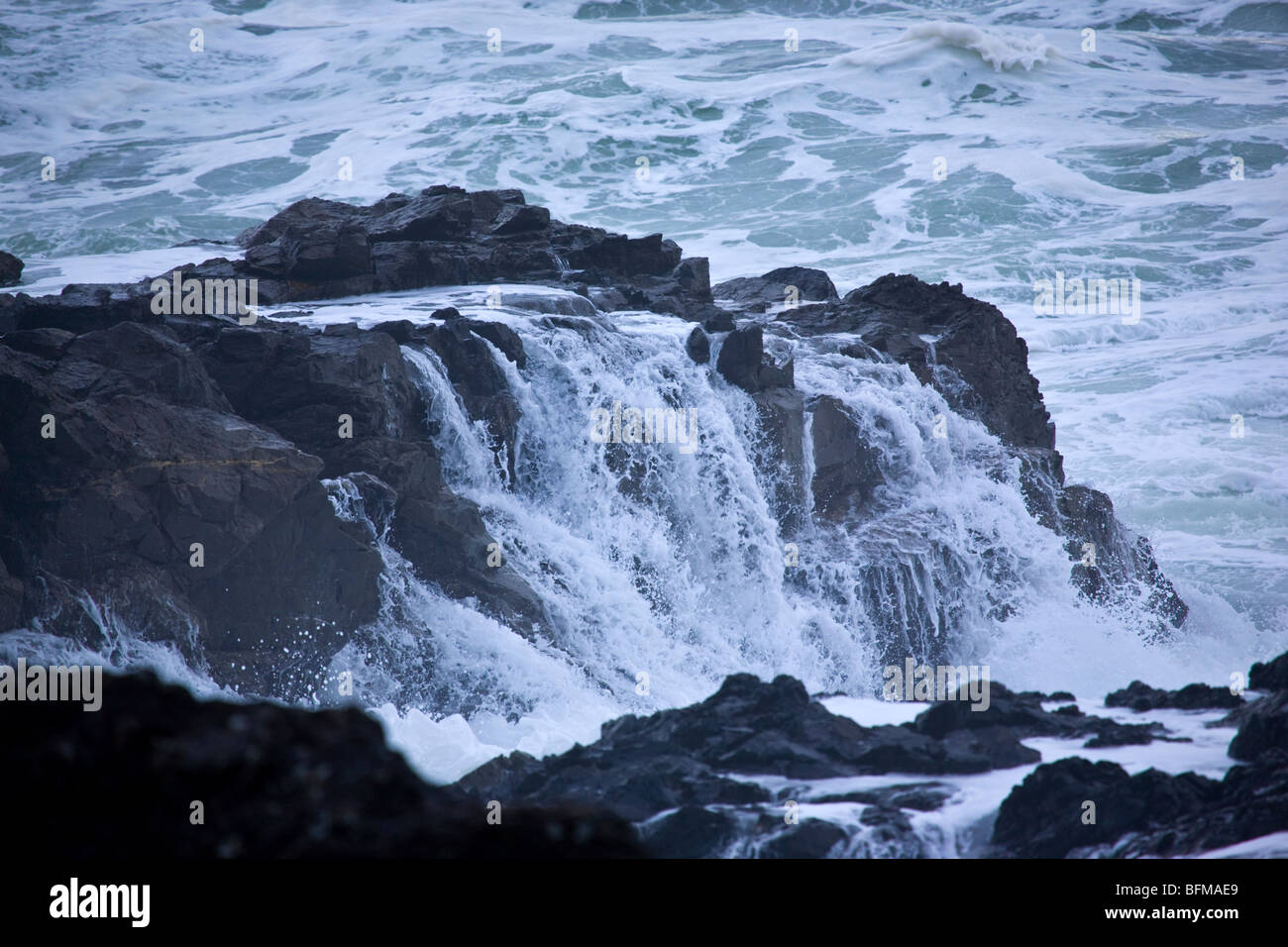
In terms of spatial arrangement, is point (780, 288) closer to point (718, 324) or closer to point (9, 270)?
point (718, 324)

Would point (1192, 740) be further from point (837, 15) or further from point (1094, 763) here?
point (837, 15)

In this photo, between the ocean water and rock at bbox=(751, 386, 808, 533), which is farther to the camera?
rock at bbox=(751, 386, 808, 533)

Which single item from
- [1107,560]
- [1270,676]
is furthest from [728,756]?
[1107,560]

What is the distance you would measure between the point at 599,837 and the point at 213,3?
4897 centimetres

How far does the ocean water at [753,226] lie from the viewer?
47.8 feet

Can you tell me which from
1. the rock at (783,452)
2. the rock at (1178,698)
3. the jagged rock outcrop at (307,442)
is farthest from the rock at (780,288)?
the rock at (1178,698)

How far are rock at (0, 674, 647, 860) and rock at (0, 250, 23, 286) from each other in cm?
1484

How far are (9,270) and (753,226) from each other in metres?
19.3

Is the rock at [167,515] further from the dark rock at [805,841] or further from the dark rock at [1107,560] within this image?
the dark rock at [1107,560]

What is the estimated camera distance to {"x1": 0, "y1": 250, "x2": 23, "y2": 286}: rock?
1750cm

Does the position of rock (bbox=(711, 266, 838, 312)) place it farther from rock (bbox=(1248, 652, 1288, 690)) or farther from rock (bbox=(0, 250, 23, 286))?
rock (bbox=(1248, 652, 1288, 690))

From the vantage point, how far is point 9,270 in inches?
692

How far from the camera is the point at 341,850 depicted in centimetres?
387

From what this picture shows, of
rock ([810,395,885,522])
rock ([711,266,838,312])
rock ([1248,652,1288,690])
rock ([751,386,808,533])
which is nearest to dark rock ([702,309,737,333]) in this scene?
rock ([751,386,808,533])
